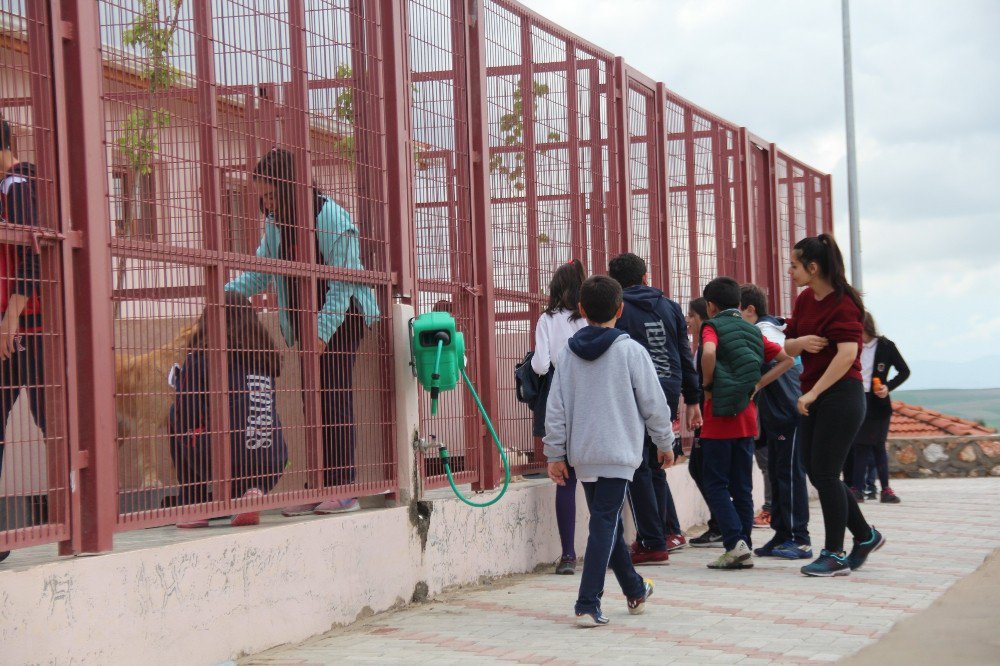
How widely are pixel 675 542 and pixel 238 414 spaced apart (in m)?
4.35

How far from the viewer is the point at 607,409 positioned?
6.36 metres

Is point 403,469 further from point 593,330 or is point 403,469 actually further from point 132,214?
point 132,214

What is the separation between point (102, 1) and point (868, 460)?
10.3m

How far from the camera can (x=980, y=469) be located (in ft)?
57.8

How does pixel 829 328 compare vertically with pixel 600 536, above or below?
above

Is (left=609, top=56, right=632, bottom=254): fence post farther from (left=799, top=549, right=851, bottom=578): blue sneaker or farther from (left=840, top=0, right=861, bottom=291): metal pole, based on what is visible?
(left=840, top=0, right=861, bottom=291): metal pole

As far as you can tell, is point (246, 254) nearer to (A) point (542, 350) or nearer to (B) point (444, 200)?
(B) point (444, 200)

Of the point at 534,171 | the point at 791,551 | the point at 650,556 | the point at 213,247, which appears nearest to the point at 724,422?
the point at 650,556

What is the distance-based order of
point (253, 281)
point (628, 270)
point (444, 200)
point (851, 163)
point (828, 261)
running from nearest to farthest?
point (253, 281), point (828, 261), point (444, 200), point (628, 270), point (851, 163)

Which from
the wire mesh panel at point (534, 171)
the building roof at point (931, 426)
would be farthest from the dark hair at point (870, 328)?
the building roof at point (931, 426)

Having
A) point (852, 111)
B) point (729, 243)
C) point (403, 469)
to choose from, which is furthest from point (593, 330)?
point (852, 111)

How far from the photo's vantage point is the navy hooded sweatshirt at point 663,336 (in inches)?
330

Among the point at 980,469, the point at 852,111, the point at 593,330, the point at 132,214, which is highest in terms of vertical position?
the point at 852,111

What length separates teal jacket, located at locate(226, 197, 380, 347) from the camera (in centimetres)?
628
